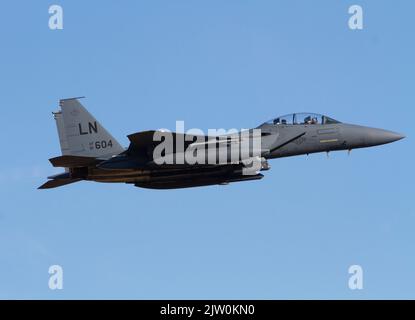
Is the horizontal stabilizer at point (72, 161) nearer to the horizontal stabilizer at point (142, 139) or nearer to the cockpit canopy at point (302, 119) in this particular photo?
the horizontal stabilizer at point (142, 139)

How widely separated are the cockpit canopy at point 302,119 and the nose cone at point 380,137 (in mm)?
1383

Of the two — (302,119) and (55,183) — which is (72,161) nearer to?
(55,183)

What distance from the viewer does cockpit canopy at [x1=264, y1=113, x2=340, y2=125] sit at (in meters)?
30.6

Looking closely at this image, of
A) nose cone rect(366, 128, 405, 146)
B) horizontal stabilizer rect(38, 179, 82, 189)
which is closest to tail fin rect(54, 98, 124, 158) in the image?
horizontal stabilizer rect(38, 179, 82, 189)

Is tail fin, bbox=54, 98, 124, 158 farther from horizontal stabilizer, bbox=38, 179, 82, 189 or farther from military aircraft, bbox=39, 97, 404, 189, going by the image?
horizontal stabilizer, bbox=38, 179, 82, 189

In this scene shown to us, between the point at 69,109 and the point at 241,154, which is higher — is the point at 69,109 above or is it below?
above

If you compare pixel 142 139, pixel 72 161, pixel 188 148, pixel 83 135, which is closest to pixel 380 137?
pixel 188 148

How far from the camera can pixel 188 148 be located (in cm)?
2908

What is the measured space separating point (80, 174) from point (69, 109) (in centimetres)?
243

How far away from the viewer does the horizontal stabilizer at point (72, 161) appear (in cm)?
2819

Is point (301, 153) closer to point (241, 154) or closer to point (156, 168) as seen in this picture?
point (241, 154)

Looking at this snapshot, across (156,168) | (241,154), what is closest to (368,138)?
(241,154)

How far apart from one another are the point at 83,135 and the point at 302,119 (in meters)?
7.96

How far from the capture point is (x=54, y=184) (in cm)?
3108
